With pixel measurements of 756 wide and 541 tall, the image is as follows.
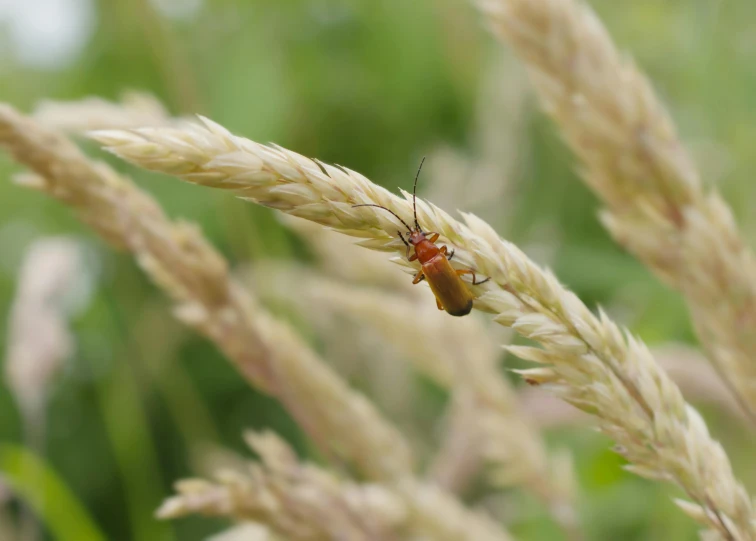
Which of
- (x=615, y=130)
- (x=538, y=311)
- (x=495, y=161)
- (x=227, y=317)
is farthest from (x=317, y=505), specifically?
A: (x=495, y=161)

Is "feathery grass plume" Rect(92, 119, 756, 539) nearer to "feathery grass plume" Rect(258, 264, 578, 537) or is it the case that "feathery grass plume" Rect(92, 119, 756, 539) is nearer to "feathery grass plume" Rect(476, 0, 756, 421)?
"feathery grass plume" Rect(476, 0, 756, 421)

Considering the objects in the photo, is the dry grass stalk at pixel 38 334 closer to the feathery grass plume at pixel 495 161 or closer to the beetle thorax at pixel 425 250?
the beetle thorax at pixel 425 250

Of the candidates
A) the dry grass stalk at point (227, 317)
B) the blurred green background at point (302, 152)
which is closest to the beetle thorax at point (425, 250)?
the dry grass stalk at point (227, 317)

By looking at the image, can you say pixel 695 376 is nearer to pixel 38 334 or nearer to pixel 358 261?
pixel 358 261

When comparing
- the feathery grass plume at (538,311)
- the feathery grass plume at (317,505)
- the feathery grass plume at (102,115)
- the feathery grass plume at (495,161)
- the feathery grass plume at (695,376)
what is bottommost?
the feathery grass plume at (317,505)

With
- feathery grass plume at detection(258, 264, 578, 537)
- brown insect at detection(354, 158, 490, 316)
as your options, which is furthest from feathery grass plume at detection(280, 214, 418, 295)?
brown insect at detection(354, 158, 490, 316)

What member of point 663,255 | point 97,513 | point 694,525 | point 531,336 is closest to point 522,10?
point 663,255

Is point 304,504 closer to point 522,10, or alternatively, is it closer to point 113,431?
point 522,10
